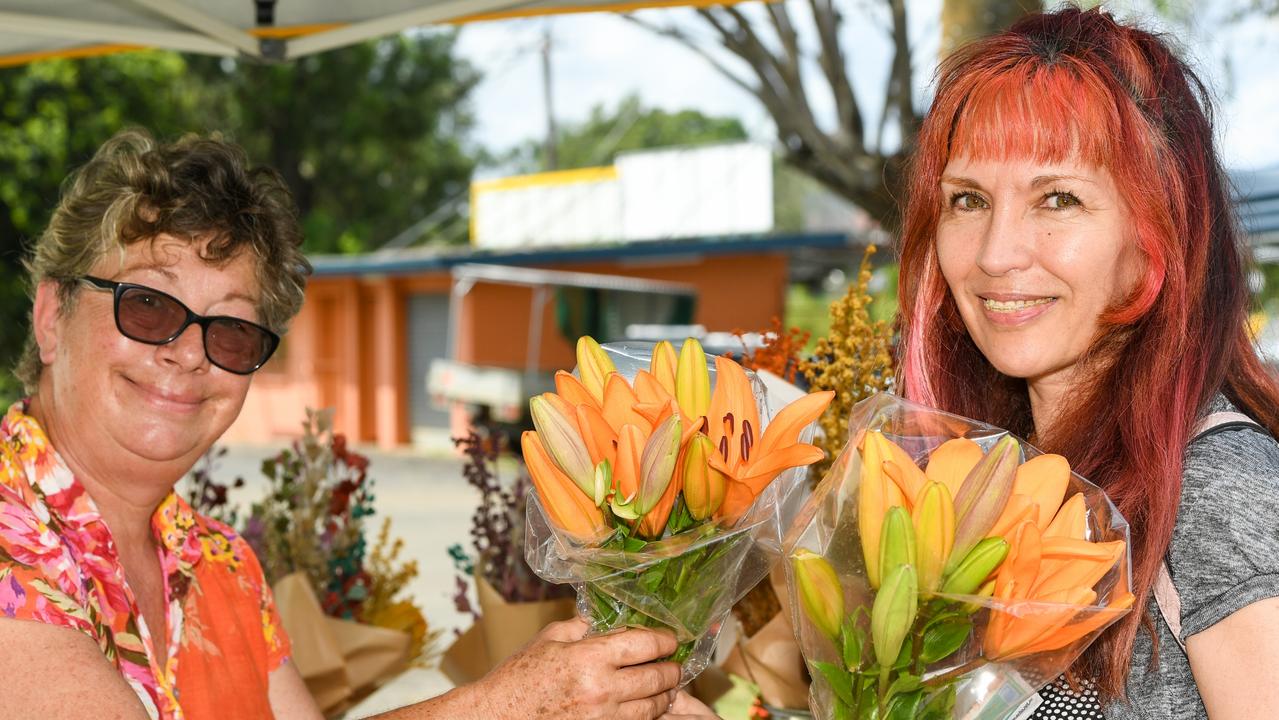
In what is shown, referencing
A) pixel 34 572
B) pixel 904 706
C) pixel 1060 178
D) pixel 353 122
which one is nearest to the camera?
pixel 904 706

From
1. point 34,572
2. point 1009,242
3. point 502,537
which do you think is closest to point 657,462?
point 1009,242

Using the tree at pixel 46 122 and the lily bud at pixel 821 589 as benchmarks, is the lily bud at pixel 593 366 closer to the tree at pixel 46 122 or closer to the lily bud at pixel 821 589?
the lily bud at pixel 821 589

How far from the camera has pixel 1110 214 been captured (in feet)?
5.19

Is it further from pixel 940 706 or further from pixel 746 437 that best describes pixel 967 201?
pixel 940 706

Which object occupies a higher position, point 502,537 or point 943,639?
point 943,639

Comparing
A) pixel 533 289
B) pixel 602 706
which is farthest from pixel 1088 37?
pixel 533 289

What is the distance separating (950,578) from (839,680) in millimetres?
204

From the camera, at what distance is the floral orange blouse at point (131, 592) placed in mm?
1860

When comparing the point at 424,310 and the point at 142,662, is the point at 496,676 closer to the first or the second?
the point at 142,662

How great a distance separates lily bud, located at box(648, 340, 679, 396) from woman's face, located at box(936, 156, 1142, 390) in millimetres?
475

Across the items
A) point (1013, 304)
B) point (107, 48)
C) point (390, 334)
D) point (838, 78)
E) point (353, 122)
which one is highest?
point (353, 122)

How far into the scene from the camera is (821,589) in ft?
4.39

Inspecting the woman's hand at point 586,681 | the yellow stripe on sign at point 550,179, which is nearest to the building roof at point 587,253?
the yellow stripe on sign at point 550,179

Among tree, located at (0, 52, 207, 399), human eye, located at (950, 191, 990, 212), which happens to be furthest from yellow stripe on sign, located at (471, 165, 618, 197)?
human eye, located at (950, 191, 990, 212)
